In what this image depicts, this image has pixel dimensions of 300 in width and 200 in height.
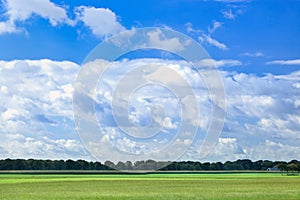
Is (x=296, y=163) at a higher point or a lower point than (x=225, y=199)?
higher

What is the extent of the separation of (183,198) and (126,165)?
5384 centimetres

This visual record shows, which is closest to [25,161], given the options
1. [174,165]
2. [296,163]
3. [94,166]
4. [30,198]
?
[94,166]

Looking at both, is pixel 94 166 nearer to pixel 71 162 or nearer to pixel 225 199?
pixel 71 162

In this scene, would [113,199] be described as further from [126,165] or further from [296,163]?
[296,163]

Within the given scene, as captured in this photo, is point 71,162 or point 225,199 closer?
point 225,199

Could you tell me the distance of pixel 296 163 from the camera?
178125mm

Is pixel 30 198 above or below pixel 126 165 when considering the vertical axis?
below

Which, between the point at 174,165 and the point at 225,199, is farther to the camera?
the point at 174,165

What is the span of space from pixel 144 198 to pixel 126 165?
54069mm

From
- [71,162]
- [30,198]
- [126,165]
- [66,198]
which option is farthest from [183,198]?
[71,162]

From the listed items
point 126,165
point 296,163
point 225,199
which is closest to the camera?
point 225,199

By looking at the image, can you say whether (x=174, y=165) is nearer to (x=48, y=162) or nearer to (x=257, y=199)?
(x=48, y=162)

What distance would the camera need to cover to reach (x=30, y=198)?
148 feet

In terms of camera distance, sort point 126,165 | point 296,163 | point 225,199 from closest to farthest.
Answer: point 225,199, point 126,165, point 296,163
